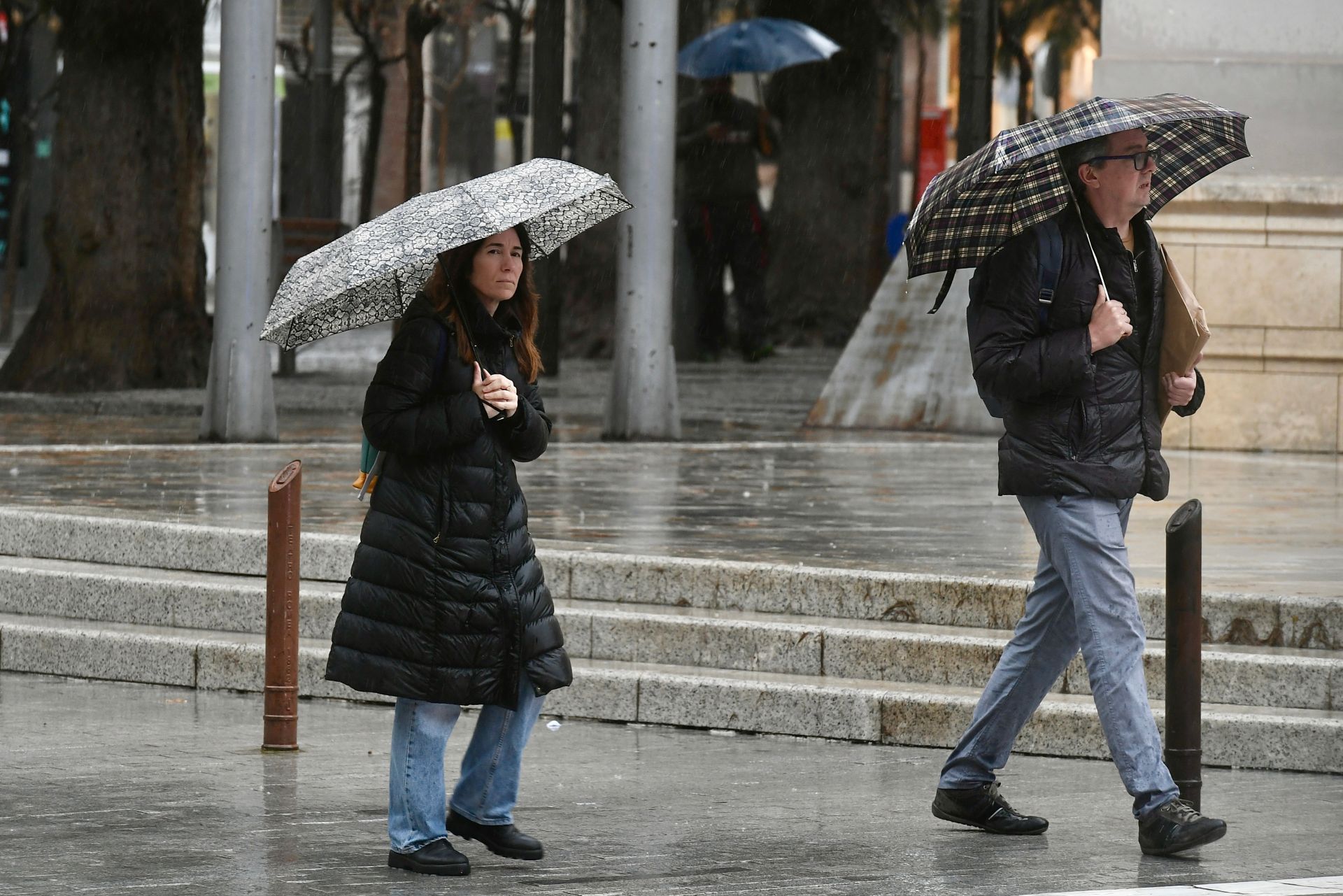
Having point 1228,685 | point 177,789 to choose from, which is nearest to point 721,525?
point 1228,685

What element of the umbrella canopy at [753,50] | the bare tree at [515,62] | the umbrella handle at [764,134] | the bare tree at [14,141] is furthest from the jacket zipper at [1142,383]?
the bare tree at [515,62]

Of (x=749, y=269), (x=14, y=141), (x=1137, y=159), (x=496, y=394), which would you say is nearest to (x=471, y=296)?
(x=496, y=394)

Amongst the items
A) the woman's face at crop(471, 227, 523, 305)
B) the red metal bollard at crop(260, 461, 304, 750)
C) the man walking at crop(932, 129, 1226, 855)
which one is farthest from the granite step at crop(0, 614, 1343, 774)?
the woman's face at crop(471, 227, 523, 305)

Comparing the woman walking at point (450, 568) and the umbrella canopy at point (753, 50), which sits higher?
the umbrella canopy at point (753, 50)

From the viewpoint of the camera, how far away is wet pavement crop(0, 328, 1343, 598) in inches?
363

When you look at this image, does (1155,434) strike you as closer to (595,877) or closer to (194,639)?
(595,877)

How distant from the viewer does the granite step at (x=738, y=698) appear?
714 centimetres

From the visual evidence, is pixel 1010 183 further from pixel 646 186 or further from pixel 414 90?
pixel 414 90

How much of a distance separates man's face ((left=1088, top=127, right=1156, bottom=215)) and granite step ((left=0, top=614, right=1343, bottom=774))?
2005 millimetres

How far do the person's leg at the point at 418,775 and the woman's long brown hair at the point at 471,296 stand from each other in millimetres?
857

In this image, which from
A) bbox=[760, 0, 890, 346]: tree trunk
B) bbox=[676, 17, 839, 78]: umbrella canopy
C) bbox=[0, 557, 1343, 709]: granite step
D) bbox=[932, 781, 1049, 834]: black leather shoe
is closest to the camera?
bbox=[932, 781, 1049, 834]: black leather shoe

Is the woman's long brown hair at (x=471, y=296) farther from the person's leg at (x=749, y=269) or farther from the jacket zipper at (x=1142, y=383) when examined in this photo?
the person's leg at (x=749, y=269)

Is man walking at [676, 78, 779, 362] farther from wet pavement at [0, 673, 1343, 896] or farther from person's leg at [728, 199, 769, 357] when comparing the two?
wet pavement at [0, 673, 1343, 896]

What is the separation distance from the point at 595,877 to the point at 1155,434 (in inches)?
71.5
